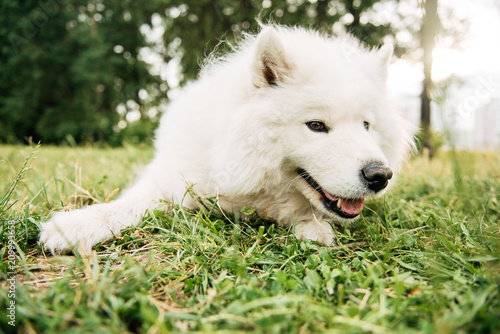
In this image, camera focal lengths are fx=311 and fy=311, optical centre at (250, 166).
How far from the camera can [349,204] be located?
2100mm

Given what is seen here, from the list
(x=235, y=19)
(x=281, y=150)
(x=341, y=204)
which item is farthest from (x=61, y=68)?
(x=341, y=204)

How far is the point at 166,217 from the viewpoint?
208cm

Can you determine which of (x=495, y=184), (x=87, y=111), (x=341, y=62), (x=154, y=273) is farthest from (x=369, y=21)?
(x=87, y=111)

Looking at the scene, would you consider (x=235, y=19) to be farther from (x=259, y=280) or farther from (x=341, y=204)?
(x=259, y=280)

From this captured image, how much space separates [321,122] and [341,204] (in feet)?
1.85

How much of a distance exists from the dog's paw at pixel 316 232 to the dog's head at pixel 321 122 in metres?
0.12

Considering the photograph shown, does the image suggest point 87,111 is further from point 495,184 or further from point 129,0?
point 495,184

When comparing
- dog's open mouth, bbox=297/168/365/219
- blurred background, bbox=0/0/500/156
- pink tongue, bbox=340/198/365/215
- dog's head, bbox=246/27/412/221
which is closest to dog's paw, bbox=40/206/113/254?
dog's head, bbox=246/27/412/221

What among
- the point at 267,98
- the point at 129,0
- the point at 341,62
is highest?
the point at 129,0

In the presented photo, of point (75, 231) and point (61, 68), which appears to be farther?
point (61, 68)

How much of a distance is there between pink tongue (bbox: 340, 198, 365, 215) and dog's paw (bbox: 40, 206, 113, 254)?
4.90ft

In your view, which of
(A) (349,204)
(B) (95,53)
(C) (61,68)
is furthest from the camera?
(C) (61,68)

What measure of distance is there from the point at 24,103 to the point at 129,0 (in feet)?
26.2

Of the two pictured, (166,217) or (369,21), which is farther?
(369,21)
